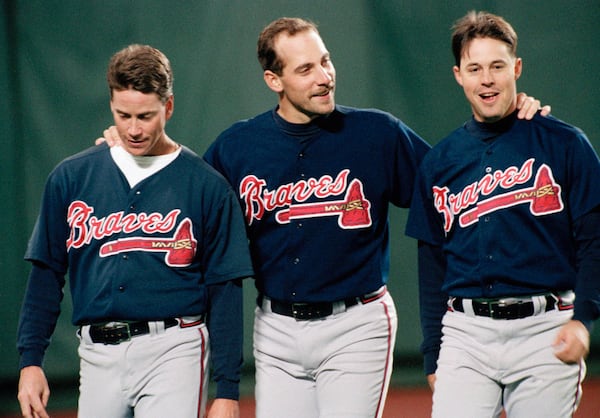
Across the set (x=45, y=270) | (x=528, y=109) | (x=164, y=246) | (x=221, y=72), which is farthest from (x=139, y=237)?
(x=221, y=72)

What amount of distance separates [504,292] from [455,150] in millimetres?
530

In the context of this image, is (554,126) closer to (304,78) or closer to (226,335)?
(304,78)

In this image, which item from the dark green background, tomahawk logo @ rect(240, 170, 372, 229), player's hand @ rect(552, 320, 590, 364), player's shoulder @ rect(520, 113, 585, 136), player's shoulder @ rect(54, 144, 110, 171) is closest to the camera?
player's hand @ rect(552, 320, 590, 364)

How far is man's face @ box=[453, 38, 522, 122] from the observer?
2.85 meters

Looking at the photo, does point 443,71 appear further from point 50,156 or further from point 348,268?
point 348,268

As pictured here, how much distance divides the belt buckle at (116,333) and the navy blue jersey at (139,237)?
0.03 meters

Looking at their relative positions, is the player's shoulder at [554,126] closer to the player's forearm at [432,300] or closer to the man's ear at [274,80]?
the player's forearm at [432,300]

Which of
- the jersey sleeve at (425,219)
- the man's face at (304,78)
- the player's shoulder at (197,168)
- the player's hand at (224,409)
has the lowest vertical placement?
the player's hand at (224,409)

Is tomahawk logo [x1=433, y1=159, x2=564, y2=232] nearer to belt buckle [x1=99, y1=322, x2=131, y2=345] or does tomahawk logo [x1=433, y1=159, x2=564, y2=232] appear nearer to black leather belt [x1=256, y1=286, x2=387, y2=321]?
black leather belt [x1=256, y1=286, x2=387, y2=321]

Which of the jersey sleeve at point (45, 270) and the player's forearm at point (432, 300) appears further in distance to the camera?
the player's forearm at point (432, 300)

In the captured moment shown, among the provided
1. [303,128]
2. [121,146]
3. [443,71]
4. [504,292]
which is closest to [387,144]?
[303,128]

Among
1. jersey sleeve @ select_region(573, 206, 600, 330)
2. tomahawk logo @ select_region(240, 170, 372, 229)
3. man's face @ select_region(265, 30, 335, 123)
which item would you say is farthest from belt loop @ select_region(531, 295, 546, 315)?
man's face @ select_region(265, 30, 335, 123)

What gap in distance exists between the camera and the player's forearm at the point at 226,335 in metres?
2.77

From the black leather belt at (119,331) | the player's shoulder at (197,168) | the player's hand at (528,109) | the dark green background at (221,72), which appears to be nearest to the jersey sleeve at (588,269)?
the player's hand at (528,109)
